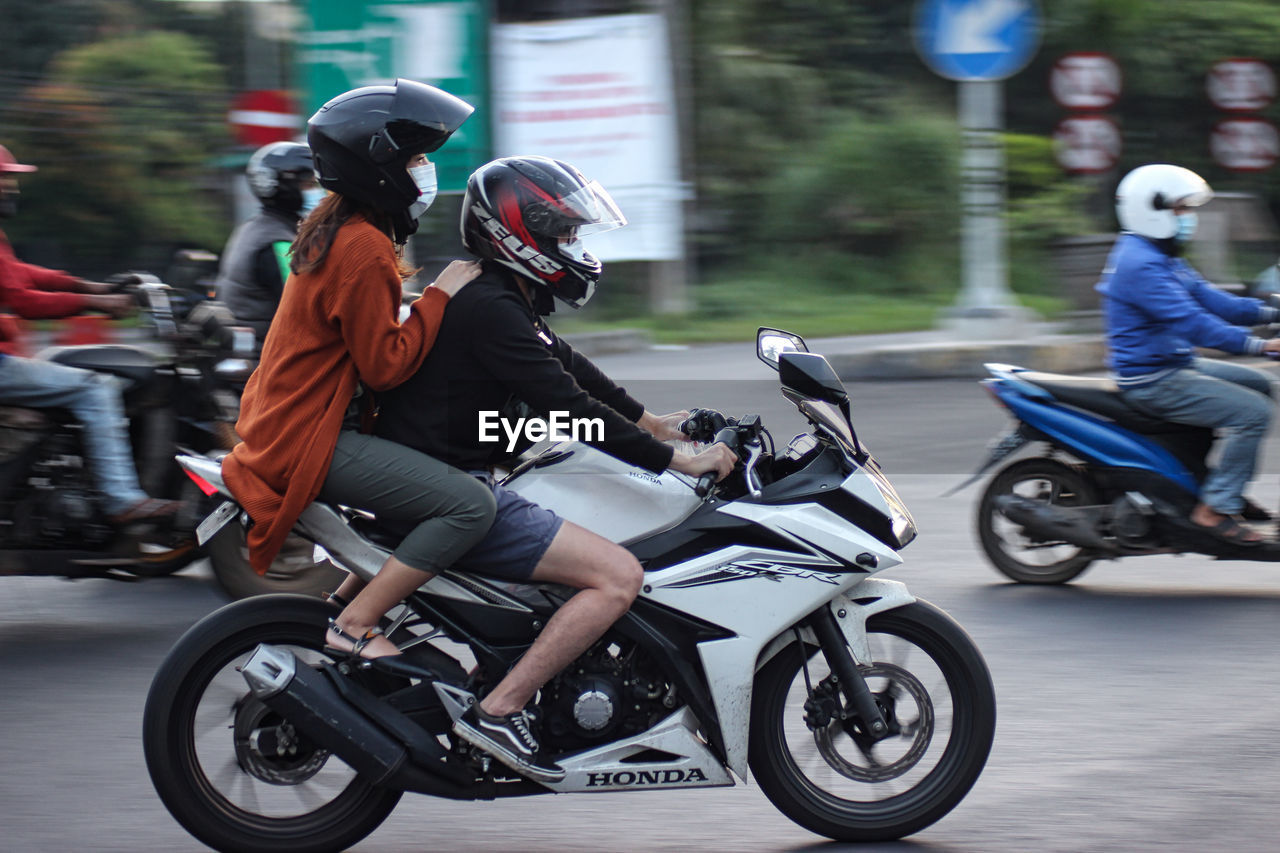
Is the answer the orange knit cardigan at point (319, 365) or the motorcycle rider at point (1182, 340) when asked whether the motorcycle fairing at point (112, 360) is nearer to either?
the orange knit cardigan at point (319, 365)

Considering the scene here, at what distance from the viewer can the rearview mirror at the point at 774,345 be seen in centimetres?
394

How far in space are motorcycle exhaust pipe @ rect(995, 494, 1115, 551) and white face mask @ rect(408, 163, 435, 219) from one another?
3.46 meters

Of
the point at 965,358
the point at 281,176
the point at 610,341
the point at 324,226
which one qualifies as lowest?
the point at 610,341

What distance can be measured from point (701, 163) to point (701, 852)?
1584 centimetres

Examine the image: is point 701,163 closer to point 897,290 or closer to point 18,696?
point 897,290

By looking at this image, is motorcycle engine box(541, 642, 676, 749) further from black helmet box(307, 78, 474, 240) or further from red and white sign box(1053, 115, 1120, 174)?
red and white sign box(1053, 115, 1120, 174)

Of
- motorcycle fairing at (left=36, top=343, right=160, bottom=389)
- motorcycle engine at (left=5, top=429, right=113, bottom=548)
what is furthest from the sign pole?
motorcycle engine at (left=5, top=429, right=113, bottom=548)

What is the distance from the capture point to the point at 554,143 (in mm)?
13844

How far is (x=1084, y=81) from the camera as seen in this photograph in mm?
15055

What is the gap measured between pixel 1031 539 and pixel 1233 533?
79 centimetres

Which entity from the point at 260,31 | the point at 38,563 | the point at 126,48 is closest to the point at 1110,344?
the point at 38,563

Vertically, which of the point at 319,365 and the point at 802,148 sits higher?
the point at 319,365

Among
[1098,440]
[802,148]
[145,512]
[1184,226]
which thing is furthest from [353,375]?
[802,148]

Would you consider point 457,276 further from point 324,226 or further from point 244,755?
point 244,755
